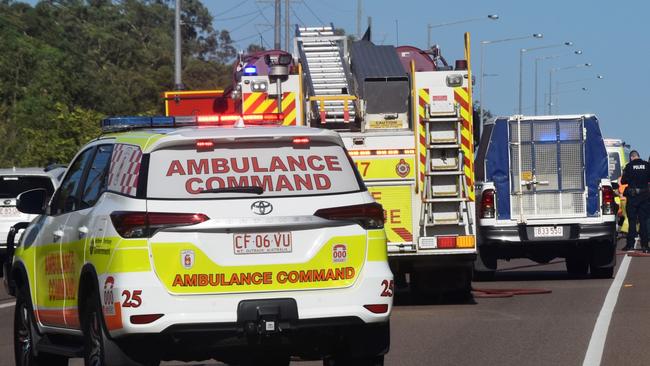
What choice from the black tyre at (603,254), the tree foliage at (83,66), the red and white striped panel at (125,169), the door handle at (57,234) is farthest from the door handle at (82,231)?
the tree foliage at (83,66)

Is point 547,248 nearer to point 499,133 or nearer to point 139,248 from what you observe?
point 499,133

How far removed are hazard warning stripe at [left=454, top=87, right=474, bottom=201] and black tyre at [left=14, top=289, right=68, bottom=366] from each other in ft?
24.6

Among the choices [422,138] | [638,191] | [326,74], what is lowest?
[638,191]

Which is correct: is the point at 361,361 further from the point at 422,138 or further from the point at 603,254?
the point at 603,254

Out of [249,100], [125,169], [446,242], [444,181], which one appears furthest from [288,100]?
[125,169]

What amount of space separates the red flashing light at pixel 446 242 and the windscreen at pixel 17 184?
867cm

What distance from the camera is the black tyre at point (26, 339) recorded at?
1138cm

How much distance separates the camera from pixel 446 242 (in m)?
18.1

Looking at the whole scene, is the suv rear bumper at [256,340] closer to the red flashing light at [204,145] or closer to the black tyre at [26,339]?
the red flashing light at [204,145]

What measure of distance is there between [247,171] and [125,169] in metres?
0.77

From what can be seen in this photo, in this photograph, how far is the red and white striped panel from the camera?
951 centimetres

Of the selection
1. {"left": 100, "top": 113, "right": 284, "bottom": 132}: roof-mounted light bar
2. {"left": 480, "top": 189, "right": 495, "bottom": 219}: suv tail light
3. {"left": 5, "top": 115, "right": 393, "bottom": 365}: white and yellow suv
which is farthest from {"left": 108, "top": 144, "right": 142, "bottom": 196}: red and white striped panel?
{"left": 480, "top": 189, "right": 495, "bottom": 219}: suv tail light

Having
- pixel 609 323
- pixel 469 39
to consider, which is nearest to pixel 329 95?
pixel 469 39

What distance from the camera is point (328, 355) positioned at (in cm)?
995
